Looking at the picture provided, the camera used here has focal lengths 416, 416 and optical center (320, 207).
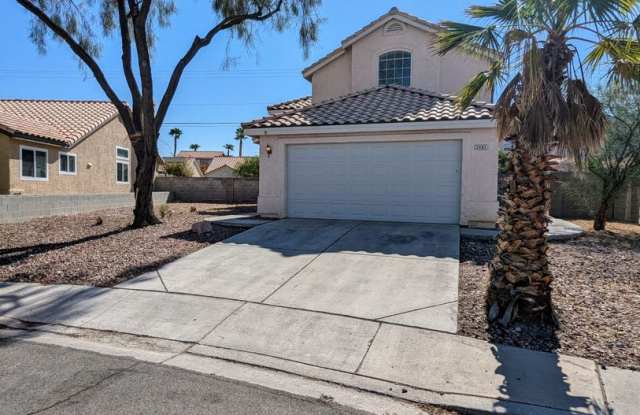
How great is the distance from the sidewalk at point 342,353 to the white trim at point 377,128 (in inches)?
276

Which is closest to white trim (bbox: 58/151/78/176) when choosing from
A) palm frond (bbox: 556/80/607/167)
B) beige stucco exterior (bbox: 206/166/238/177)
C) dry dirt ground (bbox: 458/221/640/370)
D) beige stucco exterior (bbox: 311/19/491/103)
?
beige stucco exterior (bbox: 311/19/491/103)

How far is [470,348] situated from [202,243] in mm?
6814

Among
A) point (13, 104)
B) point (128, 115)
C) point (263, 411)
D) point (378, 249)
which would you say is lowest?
point (263, 411)

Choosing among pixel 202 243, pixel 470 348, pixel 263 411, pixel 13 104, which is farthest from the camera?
Result: pixel 13 104

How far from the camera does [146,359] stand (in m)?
4.56

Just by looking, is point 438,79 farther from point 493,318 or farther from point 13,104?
point 13,104

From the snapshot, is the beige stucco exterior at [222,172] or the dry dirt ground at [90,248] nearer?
the dry dirt ground at [90,248]

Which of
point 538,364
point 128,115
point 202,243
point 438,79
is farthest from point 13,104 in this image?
point 538,364

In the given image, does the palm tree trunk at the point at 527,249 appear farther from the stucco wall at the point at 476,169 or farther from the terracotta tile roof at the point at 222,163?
the terracotta tile roof at the point at 222,163

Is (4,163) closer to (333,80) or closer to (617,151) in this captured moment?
(333,80)

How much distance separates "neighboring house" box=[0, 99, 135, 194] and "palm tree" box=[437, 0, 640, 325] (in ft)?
56.2

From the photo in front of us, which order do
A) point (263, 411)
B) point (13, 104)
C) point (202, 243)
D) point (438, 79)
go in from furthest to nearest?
point (13, 104) → point (438, 79) → point (202, 243) → point (263, 411)

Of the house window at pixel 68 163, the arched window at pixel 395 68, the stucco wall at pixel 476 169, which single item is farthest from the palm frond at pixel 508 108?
the house window at pixel 68 163

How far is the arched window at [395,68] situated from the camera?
57.8ft
